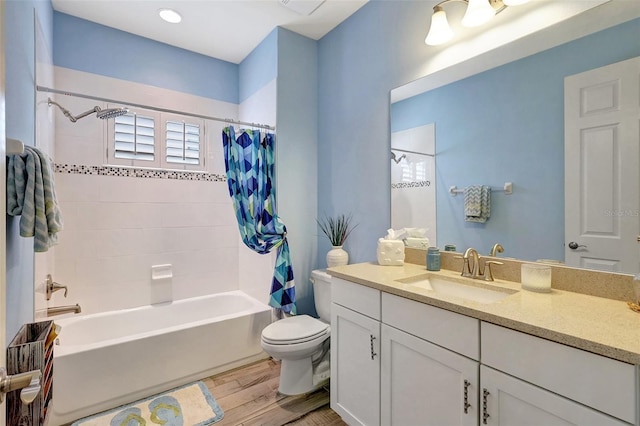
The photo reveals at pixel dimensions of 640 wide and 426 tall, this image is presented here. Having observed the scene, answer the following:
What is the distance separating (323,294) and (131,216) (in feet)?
5.81

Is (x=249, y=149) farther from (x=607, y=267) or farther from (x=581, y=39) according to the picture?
(x=607, y=267)

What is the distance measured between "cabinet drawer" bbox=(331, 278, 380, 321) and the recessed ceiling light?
2.30 meters

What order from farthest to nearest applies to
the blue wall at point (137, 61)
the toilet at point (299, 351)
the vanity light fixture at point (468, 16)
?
the blue wall at point (137, 61) → the toilet at point (299, 351) → the vanity light fixture at point (468, 16)

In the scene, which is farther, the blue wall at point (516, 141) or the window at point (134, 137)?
the window at point (134, 137)

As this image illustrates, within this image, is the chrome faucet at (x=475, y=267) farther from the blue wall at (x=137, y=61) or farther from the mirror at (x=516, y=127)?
the blue wall at (x=137, y=61)

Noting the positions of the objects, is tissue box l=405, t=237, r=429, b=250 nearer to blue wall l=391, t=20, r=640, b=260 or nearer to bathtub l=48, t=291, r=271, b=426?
blue wall l=391, t=20, r=640, b=260

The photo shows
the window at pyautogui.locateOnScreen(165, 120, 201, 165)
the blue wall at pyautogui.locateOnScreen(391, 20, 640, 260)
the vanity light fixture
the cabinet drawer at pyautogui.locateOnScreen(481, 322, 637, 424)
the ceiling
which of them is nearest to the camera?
the cabinet drawer at pyautogui.locateOnScreen(481, 322, 637, 424)

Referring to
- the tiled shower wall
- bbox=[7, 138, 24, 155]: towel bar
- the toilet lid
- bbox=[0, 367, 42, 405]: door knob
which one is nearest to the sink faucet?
the toilet lid

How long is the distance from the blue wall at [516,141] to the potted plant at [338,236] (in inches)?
30.6

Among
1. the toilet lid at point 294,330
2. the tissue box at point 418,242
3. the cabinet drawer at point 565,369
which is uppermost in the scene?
the tissue box at point 418,242

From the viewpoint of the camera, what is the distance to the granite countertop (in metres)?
0.80

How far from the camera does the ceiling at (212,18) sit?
2193mm

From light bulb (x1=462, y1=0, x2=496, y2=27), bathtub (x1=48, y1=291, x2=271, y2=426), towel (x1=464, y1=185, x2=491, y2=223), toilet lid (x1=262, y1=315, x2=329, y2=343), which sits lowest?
bathtub (x1=48, y1=291, x2=271, y2=426)

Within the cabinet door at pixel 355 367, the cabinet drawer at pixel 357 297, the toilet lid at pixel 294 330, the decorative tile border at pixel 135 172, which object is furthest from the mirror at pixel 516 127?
the decorative tile border at pixel 135 172
